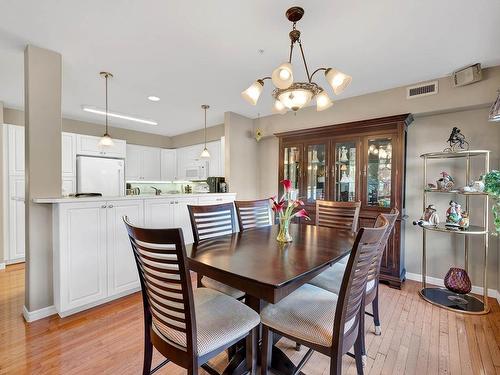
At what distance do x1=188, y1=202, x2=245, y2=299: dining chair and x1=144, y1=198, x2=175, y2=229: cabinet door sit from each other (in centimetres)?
104

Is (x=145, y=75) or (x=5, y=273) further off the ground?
(x=145, y=75)

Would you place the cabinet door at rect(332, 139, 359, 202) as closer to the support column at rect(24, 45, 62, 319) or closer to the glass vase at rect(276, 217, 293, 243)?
the glass vase at rect(276, 217, 293, 243)

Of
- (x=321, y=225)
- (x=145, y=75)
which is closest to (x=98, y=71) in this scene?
(x=145, y=75)

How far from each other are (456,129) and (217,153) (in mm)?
3717

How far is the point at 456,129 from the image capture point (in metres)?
2.68

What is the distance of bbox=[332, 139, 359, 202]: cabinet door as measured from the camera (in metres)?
3.26

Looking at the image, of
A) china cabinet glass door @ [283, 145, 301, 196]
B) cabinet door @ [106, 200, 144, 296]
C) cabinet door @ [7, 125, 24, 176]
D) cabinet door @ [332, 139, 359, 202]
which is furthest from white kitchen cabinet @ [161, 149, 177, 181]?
cabinet door @ [332, 139, 359, 202]

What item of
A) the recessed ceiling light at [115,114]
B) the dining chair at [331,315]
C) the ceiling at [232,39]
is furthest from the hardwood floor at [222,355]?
the recessed ceiling light at [115,114]

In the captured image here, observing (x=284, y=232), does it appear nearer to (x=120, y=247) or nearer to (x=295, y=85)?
(x=295, y=85)

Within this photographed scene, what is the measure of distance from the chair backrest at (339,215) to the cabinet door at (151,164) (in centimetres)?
424

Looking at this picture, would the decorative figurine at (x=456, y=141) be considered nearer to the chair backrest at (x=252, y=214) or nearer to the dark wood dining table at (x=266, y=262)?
the dark wood dining table at (x=266, y=262)

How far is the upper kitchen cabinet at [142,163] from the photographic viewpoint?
5262 millimetres

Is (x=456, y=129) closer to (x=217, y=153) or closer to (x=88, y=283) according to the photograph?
(x=217, y=153)

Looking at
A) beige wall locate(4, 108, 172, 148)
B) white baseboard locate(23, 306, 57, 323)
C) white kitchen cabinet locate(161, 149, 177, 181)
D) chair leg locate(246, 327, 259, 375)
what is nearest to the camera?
chair leg locate(246, 327, 259, 375)
